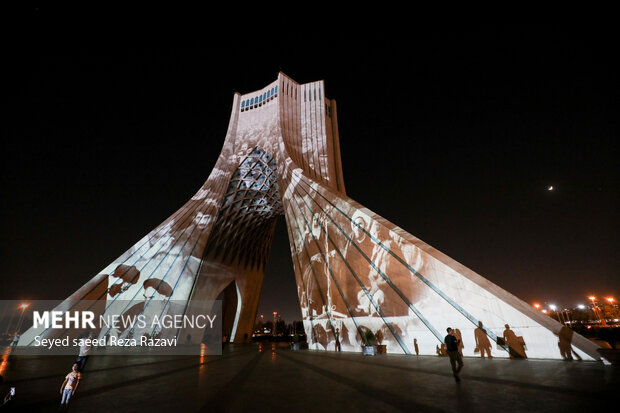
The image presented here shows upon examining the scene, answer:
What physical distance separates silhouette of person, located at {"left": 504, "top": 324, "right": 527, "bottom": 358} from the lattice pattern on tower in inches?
485

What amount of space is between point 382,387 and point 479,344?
397 cm

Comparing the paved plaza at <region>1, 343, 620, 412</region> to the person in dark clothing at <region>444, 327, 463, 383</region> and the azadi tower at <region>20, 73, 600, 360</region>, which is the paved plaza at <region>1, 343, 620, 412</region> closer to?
the person in dark clothing at <region>444, 327, 463, 383</region>

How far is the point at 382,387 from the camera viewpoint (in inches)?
143

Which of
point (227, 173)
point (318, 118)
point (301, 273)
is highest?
point (318, 118)

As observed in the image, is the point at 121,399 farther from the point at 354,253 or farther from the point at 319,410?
the point at 354,253

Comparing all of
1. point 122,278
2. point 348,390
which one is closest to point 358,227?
Result: point 348,390

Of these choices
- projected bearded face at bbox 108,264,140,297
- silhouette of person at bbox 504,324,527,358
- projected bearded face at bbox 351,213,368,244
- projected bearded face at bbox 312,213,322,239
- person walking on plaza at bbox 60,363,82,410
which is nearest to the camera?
person walking on plaza at bbox 60,363,82,410

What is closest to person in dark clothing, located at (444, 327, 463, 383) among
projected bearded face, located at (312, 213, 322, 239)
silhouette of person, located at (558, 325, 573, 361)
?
silhouette of person, located at (558, 325, 573, 361)

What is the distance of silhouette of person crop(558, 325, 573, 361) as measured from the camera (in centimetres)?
545

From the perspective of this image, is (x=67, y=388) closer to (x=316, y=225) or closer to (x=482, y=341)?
(x=482, y=341)

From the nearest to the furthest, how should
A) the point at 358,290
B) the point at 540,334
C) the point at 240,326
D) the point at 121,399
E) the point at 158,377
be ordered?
the point at 121,399 < the point at 158,377 < the point at 540,334 < the point at 358,290 < the point at 240,326

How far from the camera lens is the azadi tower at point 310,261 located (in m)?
6.44

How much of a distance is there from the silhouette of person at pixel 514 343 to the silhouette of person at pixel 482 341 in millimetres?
377

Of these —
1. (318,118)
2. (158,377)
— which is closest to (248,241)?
(318,118)
